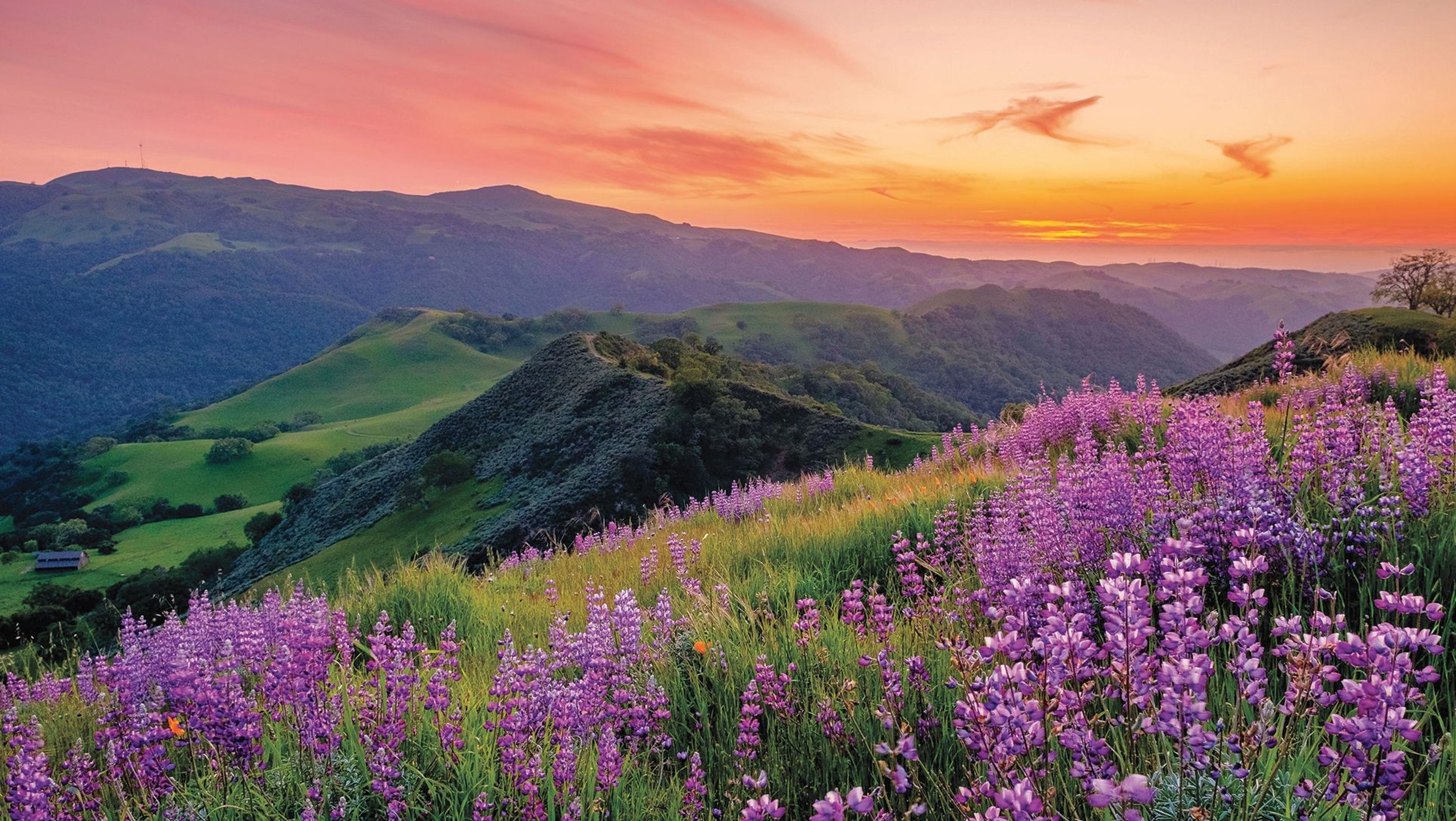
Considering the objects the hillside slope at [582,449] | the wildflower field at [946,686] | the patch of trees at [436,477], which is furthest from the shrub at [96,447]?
the wildflower field at [946,686]

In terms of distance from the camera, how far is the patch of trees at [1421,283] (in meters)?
60.8

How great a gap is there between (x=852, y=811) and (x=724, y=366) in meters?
71.6

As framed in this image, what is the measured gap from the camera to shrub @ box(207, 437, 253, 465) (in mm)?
133500

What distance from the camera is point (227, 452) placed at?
13338 cm

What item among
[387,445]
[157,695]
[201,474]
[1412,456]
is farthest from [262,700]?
[201,474]

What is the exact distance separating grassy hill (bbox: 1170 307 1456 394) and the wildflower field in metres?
16.4

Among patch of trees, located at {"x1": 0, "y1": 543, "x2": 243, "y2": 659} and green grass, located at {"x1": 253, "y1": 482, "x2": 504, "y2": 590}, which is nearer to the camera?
green grass, located at {"x1": 253, "y1": 482, "x2": 504, "y2": 590}

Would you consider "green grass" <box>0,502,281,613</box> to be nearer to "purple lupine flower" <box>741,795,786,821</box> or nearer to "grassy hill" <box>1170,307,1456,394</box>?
"grassy hill" <box>1170,307,1456,394</box>

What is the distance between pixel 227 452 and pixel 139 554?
37.3 metres

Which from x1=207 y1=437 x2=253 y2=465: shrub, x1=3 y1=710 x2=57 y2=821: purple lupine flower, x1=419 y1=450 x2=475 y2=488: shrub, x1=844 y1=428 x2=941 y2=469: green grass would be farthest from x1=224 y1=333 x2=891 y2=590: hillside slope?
x1=207 y1=437 x2=253 y2=465: shrub

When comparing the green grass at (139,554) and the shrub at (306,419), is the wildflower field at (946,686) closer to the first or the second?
the green grass at (139,554)

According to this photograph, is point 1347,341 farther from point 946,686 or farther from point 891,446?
point 891,446

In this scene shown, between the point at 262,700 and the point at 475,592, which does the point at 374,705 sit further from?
the point at 475,592

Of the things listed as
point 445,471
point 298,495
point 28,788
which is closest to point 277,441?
point 298,495
